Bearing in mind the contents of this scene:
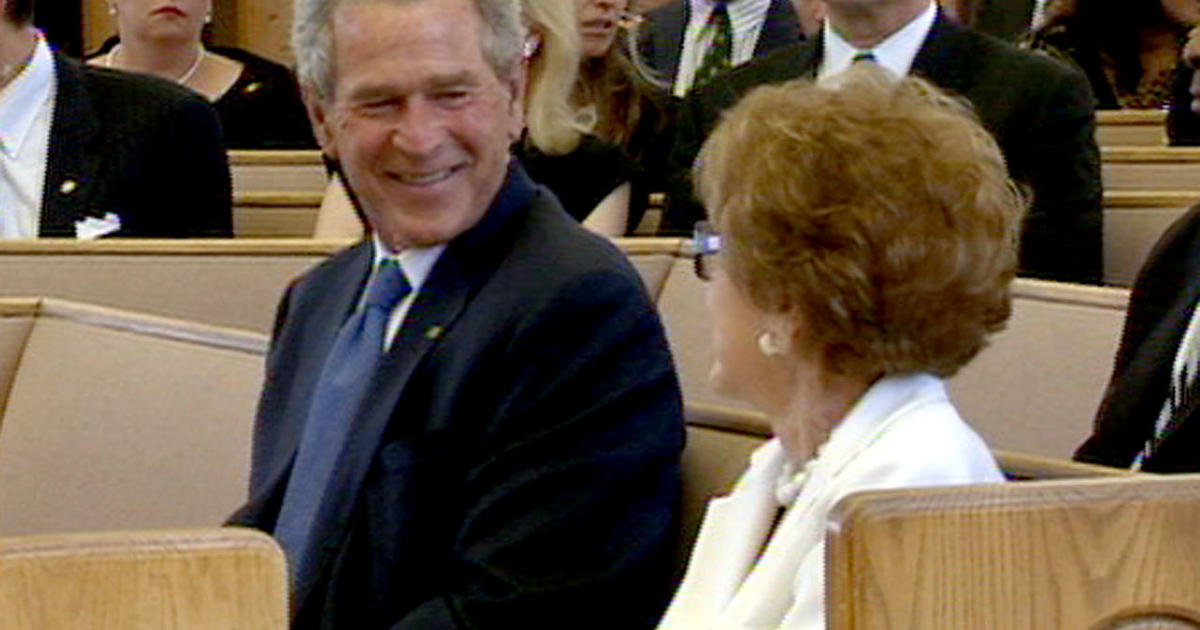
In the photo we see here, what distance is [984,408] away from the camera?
2.81m

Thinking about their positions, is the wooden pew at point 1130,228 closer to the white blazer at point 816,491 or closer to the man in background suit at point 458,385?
the man in background suit at point 458,385

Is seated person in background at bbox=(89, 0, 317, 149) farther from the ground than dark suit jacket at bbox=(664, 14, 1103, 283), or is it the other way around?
dark suit jacket at bbox=(664, 14, 1103, 283)

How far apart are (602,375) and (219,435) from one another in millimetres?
875

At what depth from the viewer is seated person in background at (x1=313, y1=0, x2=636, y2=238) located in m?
3.87

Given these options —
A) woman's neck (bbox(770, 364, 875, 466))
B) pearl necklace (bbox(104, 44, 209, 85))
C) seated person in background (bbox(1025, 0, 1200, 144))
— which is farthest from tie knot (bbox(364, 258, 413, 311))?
seated person in background (bbox(1025, 0, 1200, 144))

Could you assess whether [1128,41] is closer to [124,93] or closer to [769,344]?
[124,93]

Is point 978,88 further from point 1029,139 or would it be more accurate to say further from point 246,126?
point 246,126

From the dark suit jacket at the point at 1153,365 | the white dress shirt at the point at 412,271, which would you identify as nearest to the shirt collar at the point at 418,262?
the white dress shirt at the point at 412,271

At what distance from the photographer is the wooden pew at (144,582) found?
54.0 inches

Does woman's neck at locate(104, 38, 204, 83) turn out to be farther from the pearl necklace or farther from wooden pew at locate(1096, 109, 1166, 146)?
wooden pew at locate(1096, 109, 1166, 146)

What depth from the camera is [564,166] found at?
4.01m

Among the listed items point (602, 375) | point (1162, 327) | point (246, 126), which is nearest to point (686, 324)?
point (1162, 327)

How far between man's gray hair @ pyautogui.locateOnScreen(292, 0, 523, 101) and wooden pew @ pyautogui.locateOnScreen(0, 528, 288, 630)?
3.46 feet

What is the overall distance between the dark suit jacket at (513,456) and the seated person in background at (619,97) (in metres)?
2.23
